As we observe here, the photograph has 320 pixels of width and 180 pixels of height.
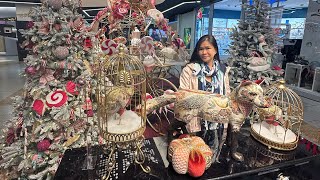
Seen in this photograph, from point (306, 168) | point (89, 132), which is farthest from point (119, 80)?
point (306, 168)

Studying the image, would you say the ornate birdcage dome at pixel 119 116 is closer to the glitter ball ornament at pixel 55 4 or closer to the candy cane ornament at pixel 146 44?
the glitter ball ornament at pixel 55 4

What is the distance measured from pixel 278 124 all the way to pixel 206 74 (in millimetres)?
691

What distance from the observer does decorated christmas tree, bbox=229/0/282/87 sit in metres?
3.79

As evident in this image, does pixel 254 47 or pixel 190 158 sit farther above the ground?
pixel 254 47

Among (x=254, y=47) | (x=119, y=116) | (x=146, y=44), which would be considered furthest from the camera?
(x=254, y=47)

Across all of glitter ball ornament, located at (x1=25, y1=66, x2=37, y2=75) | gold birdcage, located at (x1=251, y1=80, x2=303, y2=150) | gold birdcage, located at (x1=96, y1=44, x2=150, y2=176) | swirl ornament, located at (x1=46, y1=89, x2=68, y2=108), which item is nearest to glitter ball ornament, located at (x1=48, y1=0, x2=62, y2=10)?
glitter ball ornament, located at (x1=25, y1=66, x2=37, y2=75)

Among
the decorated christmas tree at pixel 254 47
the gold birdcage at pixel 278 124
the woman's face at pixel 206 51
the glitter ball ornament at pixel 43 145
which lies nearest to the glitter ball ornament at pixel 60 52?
the glitter ball ornament at pixel 43 145

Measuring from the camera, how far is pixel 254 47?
396 cm

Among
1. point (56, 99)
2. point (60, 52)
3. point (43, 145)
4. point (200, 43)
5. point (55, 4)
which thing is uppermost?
point (55, 4)

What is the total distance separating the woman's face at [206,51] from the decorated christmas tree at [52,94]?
1.14 meters

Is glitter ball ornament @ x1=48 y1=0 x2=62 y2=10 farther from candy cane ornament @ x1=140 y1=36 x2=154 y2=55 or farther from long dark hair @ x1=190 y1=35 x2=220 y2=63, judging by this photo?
long dark hair @ x1=190 y1=35 x2=220 y2=63

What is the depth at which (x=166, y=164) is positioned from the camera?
1.34m

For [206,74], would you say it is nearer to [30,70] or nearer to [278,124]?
[278,124]

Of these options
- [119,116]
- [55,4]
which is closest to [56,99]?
[55,4]
